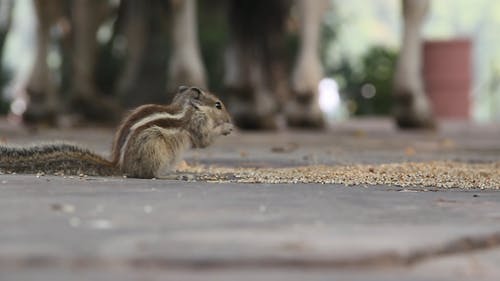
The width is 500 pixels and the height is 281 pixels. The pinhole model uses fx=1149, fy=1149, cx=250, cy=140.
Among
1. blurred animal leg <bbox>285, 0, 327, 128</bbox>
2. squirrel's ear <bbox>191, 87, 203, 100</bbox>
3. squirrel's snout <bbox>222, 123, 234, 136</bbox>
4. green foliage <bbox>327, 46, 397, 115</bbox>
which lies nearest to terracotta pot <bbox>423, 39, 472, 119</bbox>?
green foliage <bbox>327, 46, 397, 115</bbox>

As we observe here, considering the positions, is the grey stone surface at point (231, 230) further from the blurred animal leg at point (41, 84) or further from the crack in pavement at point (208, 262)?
the blurred animal leg at point (41, 84)

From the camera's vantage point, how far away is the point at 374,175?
16.6 ft

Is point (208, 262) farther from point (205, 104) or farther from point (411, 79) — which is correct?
point (411, 79)

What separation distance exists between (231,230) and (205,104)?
101 inches

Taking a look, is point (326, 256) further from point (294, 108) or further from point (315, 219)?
point (294, 108)

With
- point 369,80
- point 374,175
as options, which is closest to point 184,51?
point 374,175

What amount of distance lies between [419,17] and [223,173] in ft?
23.0

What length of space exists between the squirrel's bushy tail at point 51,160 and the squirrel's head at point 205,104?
575mm

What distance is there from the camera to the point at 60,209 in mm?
3191

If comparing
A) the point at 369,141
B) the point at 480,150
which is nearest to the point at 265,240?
the point at 480,150

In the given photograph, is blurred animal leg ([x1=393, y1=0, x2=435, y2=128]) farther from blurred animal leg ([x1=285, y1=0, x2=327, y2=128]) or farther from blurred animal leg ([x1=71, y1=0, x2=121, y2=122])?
blurred animal leg ([x1=71, y1=0, x2=121, y2=122])

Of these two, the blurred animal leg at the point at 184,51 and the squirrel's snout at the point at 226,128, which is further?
the blurred animal leg at the point at 184,51

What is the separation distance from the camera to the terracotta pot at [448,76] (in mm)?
22250

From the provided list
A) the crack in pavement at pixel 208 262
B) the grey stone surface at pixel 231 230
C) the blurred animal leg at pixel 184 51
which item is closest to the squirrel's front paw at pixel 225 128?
the grey stone surface at pixel 231 230
